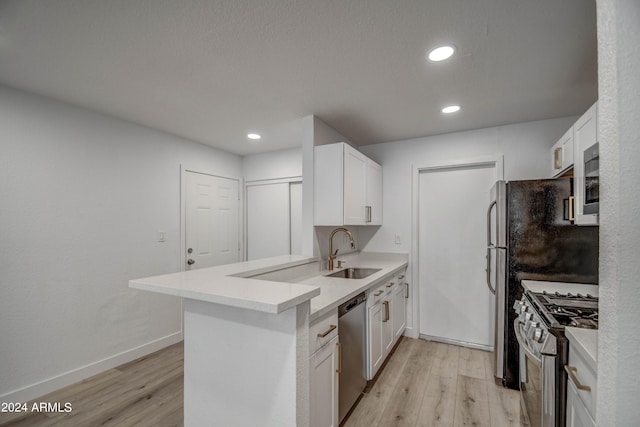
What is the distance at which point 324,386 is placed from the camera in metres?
1.51

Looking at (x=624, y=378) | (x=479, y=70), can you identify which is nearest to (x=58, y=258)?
(x=624, y=378)

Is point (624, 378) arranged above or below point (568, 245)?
below

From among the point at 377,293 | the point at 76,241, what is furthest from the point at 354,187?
the point at 76,241

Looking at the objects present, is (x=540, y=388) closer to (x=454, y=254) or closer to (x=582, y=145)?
(x=582, y=145)

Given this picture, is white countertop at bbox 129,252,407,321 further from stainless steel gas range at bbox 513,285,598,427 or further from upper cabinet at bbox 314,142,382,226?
stainless steel gas range at bbox 513,285,598,427

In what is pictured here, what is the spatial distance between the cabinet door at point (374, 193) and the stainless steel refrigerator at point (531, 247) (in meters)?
1.25

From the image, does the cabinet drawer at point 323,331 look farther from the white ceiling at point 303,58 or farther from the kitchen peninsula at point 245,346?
the white ceiling at point 303,58

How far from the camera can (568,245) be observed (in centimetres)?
210

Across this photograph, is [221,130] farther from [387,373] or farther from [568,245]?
[568,245]

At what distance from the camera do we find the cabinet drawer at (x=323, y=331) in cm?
140

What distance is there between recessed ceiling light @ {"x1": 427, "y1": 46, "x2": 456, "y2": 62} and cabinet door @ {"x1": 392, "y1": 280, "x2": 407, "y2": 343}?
204 centimetres

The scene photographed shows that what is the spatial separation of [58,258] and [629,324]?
3.36m

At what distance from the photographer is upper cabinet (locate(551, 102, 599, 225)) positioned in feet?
3.46

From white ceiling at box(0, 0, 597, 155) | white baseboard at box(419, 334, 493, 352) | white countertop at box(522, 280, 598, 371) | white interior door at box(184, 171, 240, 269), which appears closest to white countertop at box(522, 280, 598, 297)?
white countertop at box(522, 280, 598, 371)
